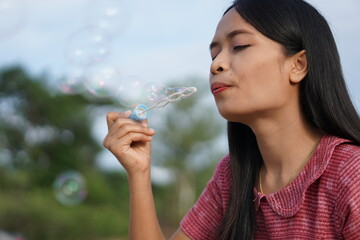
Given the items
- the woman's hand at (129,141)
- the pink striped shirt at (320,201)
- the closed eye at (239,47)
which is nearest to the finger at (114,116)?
the woman's hand at (129,141)

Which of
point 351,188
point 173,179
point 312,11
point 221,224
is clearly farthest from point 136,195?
point 173,179

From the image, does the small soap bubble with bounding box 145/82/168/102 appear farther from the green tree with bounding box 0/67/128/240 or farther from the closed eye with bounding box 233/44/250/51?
the green tree with bounding box 0/67/128/240

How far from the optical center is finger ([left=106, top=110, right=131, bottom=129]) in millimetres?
1910

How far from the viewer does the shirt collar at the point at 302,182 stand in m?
1.71

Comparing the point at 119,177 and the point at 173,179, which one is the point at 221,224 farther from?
the point at 173,179

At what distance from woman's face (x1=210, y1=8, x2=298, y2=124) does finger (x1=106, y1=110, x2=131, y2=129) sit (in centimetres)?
32

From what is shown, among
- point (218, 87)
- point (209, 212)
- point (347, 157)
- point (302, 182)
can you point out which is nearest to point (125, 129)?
point (218, 87)

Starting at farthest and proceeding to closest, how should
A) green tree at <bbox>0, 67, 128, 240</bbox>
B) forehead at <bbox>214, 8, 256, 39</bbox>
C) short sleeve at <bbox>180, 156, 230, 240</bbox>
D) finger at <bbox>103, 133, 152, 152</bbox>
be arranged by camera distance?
green tree at <bbox>0, 67, 128, 240</bbox> < short sleeve at <bbox>180, 156, 230, 240</bbox> < finger at <bbox>103, 133, 152, 152</bbox> < forehead at <bbox>214, 8, 256, 39</bbox>

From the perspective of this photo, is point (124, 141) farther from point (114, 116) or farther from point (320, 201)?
point (320, 201)

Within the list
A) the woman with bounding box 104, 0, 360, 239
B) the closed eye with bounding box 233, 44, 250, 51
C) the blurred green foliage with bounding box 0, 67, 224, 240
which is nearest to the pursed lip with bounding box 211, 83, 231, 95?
the woman with bounding box 104, 0, 360, 239

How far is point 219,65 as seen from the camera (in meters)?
1.81

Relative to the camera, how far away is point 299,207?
1716mm

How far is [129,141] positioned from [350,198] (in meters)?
0.77

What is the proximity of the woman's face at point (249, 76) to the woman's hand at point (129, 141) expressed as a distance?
0.98ft
